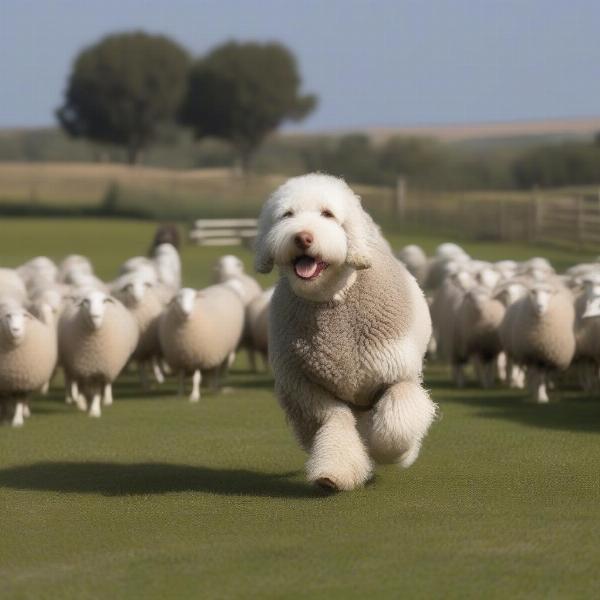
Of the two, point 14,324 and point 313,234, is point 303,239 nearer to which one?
point 313,234

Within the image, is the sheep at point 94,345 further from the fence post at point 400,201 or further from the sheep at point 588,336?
the fence post at point 400,201

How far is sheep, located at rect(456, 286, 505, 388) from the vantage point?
1549cm

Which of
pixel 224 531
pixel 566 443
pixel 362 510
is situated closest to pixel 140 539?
pixel 224 531

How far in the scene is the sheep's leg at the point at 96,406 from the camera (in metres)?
13.9

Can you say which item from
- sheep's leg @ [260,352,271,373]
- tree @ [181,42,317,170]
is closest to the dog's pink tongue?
sheep's leg @ [260,352,271,373]

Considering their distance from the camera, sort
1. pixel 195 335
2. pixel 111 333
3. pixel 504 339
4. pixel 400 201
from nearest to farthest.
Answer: pixel 111 333 < pixel 504 339 < pixel 195 335 < pixel 400 201

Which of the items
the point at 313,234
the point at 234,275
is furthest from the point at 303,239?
the point at 234,275

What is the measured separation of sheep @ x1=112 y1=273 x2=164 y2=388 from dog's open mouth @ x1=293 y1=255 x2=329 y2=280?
24.6 feet

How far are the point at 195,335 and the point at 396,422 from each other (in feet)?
21.8

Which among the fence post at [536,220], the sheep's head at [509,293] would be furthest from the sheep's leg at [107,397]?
the fence post at [536,220]

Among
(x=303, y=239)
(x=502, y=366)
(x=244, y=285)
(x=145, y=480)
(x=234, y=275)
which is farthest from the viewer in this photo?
(x=234, y=275)

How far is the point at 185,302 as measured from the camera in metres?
15.4

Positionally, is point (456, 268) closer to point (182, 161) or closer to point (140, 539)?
point (140, 539)

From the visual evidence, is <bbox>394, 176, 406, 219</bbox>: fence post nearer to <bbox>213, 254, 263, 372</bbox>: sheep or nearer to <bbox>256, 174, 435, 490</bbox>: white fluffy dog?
<bbox>213, 254, 263, 372</bbox>: sheep
